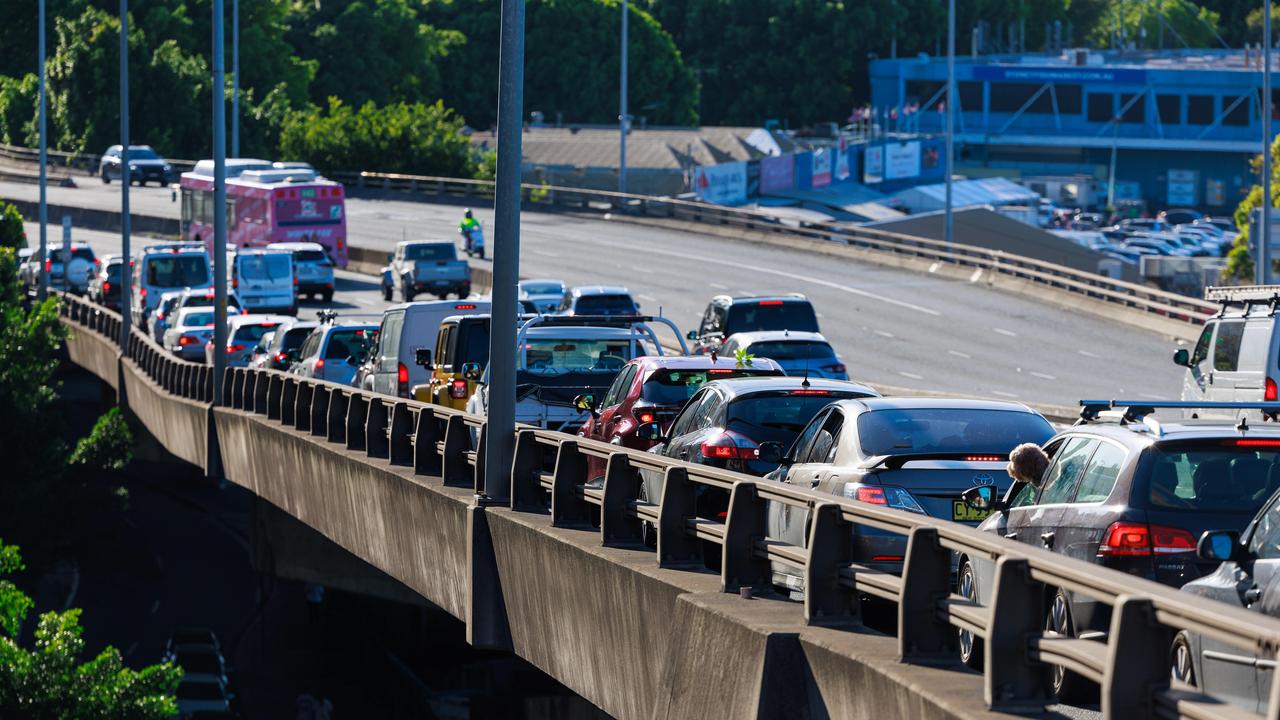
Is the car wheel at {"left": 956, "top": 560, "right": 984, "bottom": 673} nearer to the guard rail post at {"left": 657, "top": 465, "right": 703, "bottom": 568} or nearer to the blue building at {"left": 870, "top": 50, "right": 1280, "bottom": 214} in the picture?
the guard rail post at {"left": 657, "top": 465, "right": 703, "bottom": 568}

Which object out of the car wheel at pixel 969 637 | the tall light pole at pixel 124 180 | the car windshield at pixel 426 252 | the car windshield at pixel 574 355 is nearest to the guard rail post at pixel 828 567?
the car wheel at pixel 969 637

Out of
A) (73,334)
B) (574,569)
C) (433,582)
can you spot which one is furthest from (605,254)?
(574,569)

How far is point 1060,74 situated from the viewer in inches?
5349

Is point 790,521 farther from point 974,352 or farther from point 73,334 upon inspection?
point 73,334

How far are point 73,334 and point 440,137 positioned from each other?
38.4m

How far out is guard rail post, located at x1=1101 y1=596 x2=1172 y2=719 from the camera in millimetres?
6582

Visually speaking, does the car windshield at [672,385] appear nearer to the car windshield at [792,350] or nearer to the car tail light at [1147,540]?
the car tail light at [1147,540]

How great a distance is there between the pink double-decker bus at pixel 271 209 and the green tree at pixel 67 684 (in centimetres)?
2809

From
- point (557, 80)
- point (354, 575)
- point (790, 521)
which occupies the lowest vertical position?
point (354, 575)

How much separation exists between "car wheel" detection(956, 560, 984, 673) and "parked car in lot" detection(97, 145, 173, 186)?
87.8 m

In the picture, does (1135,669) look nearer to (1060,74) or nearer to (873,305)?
(873,305)

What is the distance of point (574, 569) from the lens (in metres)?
14.2

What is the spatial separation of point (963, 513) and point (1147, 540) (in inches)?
90.9

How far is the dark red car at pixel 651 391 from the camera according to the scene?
18656 mm
